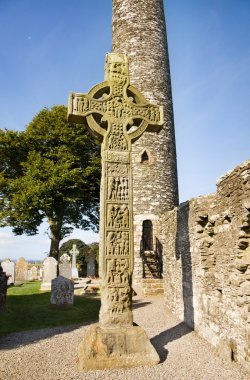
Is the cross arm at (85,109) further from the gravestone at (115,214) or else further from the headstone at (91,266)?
the headstone at (91,266)

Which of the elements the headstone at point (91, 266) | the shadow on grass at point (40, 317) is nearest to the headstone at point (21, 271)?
the headstone at point (91, 266)

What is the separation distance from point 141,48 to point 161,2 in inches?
136

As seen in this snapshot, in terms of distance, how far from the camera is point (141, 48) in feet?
51.7

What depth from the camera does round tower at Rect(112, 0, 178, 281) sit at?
14312 mm

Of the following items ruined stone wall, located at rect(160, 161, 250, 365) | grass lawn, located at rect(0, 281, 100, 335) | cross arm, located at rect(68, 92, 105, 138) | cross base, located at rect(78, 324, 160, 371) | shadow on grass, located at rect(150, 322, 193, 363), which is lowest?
grass lawn, located at rect(0, 281, 100, 335)

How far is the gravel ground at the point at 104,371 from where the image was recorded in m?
4.20

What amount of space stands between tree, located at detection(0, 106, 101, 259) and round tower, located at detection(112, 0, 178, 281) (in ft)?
13.8

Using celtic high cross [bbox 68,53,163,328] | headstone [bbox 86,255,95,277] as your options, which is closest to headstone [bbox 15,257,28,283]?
headstone [bbox 86,255,95,277]

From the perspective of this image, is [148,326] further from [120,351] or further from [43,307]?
[43,307]

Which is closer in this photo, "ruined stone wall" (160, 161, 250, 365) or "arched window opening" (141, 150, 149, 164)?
"ruined stone wall" (160, 161, 250, 365)

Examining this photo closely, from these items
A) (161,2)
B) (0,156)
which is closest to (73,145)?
(0,156)

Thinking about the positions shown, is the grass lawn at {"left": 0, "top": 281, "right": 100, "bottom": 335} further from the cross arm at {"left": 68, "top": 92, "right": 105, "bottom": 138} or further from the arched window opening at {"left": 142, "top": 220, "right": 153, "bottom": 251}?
the cross arm at {"left": 68, "top": 92, "right": 105, "bottom": 138}

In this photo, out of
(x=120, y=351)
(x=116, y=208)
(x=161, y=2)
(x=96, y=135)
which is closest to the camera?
(x=120, y=351)

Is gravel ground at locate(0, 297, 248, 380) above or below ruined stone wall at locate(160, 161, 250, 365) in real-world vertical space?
below
